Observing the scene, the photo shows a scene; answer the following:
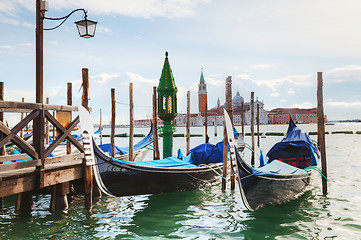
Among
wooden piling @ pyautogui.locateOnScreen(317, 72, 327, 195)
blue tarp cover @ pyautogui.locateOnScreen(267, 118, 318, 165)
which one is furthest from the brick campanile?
wooden piling @ pyautogui.locateOnScreen(317, 72, 327, 195)

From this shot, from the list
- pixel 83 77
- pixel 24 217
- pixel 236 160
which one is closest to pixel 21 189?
pixel 24 217

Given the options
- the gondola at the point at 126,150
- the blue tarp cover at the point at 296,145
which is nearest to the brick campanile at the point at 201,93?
the gondola at the point at 126,150

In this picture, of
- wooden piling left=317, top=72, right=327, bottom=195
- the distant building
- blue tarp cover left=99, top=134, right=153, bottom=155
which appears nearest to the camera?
wooden piling left=317, top=72, right=327, bottom=195

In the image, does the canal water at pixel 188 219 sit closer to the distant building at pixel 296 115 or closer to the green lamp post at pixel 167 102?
the green lamp post at pixel 167 102

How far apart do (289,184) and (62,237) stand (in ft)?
11.4

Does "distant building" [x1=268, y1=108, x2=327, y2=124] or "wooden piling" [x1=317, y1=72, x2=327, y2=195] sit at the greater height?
"distant building" [x1=268, y1=108, x2=327, y2=124]

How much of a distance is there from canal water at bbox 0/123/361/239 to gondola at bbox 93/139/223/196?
10.8 inches

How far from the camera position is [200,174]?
249 inches

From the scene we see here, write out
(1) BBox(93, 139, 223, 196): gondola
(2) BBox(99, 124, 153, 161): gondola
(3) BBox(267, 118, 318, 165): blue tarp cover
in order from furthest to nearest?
(2) BBox(99, 124, 153, 161): gondola
(3) BBox(267, 118, 318, 165): blue tarp cover
(1) BBox(93, 139, 223, 196): gondola

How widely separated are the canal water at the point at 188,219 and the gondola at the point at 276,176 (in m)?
0.19

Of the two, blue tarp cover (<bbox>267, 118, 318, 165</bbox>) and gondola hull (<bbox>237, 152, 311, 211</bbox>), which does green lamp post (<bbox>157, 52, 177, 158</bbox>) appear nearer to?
blue tarp cover (<bbox>267, 118, 318, 165</bbox>)

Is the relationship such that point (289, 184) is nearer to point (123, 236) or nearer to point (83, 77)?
point (123, 236)

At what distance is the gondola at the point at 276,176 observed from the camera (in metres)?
4.28

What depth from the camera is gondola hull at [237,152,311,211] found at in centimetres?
430
